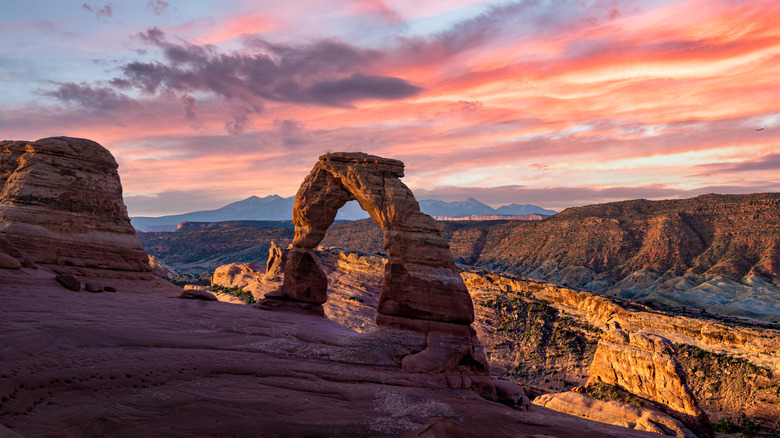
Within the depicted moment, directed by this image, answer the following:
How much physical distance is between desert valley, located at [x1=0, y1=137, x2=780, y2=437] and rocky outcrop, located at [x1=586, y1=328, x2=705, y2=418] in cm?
13

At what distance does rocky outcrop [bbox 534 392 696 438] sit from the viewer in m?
23.5

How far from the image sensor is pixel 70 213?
29.1m

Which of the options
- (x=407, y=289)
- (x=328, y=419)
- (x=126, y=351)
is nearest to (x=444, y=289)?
(x=407, y=289)

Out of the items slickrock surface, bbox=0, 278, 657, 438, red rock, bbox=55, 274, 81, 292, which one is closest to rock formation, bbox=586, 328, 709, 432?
slickrock surface, bbox=0, 278, 657, 438

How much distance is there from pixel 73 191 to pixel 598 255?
99230 mm

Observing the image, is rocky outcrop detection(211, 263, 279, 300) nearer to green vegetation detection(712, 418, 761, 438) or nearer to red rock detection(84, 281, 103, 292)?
red rock detection(84, 281, 103, 292)

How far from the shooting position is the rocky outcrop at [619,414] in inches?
924

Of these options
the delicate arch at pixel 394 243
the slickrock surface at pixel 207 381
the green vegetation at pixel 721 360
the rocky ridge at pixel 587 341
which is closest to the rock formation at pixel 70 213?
the slickrock surface at pixel 207 381

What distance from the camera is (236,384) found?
46.1 ft

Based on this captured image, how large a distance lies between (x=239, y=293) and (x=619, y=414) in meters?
42.8

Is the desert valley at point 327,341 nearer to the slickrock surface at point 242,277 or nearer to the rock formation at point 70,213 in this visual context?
the rock formation at point 70,213

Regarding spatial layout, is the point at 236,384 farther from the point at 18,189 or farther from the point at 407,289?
the point at 18,189

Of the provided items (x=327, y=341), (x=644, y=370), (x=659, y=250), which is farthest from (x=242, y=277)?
(x=659, y=250)

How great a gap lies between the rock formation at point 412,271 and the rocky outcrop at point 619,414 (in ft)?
35.2
